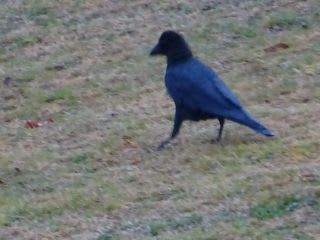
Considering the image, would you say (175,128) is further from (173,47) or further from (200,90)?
(173,47)

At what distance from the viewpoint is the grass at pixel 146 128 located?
22.3ft

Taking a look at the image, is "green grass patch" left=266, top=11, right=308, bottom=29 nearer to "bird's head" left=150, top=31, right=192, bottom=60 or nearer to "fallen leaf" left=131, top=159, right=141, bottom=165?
"bird's head" left=150, top=31, right=192, bottom=60

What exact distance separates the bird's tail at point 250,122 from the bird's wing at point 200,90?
0.07m

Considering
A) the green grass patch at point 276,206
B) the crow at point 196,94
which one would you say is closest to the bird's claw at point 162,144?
the crow at point 196,94

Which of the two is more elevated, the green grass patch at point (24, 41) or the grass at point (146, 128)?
the grass at point (146, 128)

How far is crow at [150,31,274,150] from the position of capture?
8141 mm

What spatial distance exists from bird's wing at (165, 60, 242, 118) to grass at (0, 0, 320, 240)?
0.28 meters

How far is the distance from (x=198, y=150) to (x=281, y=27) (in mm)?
3738

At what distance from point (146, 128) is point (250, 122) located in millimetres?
1361

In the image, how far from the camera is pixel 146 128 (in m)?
9.14

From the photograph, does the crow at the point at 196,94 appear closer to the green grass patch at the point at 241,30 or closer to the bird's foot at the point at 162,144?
the bird's foot at the point at 162,144

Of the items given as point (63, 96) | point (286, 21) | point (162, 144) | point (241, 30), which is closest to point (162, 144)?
point (162, 144)

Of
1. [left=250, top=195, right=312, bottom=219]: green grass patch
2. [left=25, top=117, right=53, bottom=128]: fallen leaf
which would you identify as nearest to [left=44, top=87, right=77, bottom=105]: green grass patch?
[left=25, top=117, right=53, bottom=128]: fallen leaf

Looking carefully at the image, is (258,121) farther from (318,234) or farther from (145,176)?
(318,234)
